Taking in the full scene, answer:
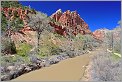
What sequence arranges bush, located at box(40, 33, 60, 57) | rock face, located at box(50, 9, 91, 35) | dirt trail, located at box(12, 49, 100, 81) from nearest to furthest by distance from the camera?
dirt trail, located at box(12, 49, 100, 81) → bush, located at box(40, 33, 60, 57) → rock face, located at box(50, 9, 91, 35)

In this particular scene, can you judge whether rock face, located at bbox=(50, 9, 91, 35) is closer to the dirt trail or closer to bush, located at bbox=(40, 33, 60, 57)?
bush, located at bbox=(40, 33, 60, 57)

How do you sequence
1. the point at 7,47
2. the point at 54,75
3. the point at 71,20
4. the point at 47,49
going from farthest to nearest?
the point at 71,20 → the point at 47,49 → the point at 7,47 → the point at 54,75

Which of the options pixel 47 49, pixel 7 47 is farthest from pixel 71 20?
pixel 7 47

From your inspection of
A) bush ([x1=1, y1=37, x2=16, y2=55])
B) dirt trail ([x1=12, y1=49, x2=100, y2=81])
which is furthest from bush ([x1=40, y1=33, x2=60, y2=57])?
dirt trail ([x1=12, y1=49, x2=100, y2=81])

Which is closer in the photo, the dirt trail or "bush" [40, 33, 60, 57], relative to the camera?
the dirt trail

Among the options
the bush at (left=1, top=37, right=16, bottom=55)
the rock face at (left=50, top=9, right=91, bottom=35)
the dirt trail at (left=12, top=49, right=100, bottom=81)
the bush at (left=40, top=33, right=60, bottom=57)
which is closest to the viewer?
the dirt trail at (left=12, top=49, right=100, bottom=81)

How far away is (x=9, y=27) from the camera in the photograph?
29.1m

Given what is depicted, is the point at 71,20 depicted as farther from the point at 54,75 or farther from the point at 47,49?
the point at 54,75

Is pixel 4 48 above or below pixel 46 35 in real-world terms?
below

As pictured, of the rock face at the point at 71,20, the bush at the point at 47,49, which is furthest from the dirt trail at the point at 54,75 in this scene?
the rock face at the point at 71,20

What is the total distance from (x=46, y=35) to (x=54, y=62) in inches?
659

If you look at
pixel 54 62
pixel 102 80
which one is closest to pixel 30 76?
pixel 102 80

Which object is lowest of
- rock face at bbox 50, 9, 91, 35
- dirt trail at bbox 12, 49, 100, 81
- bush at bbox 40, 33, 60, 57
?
dirt trail at bbox 12, 49, 100, 81

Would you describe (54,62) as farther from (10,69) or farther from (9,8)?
(9,8)
